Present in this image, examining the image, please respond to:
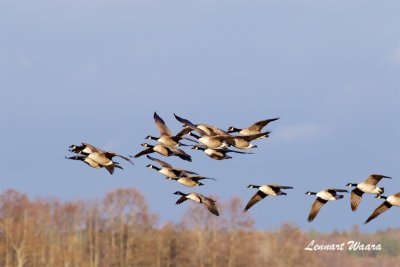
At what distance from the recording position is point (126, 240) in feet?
264

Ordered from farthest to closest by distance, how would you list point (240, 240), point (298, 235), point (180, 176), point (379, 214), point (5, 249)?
1. point (298, 235)
2. point (240, 240)
3. point (5, 249)
4. point (180, 176)
5. point (379, 214)

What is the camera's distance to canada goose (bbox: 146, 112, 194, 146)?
25797 millimetres

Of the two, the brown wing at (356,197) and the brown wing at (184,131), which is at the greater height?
the brown wing at (184,131)

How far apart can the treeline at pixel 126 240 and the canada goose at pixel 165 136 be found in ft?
149

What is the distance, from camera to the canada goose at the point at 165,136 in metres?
25.8

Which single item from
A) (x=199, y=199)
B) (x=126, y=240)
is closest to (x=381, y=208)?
(x=199, y=199)

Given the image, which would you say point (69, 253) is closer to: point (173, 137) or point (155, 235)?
point (155, 235)

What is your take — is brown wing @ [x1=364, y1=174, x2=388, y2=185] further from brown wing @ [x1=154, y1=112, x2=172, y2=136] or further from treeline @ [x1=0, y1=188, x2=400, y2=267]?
treeline @ [x1=0, y1=188, x2=400, y2=267]

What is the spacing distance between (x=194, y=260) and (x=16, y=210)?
15643mm

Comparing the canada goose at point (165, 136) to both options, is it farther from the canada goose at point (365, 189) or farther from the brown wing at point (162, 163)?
the canada goose at point (365, 189)

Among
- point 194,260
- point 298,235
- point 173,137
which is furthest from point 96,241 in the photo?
point 173,137

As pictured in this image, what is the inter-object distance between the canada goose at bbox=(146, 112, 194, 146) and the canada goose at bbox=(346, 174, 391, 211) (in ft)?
16.6

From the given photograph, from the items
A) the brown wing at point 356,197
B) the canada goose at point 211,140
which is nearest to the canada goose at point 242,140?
the canada goose at point 211,140

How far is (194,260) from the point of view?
262ft
